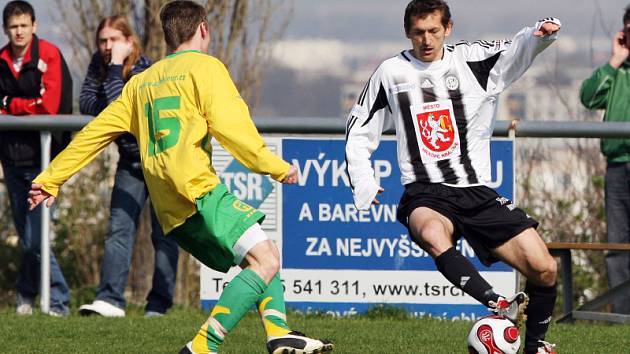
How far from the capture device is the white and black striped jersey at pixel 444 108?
24.2 feet

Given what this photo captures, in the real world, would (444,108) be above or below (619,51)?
below

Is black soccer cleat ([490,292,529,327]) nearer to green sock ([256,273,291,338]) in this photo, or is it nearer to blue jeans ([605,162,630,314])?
green sock ([256,273,291,338])

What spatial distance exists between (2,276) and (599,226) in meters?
4.69

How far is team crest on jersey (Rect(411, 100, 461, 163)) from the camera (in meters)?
7.38

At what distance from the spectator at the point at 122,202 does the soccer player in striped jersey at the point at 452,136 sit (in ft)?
7.60

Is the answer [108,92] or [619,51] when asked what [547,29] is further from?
[108,92]

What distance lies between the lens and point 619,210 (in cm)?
952

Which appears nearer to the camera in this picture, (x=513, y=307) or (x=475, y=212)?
(x=513, y=307)

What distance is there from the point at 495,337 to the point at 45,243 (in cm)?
403

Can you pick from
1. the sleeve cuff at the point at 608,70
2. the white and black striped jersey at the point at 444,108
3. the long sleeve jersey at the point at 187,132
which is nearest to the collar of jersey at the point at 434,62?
the white and black striped jersey at the point at 444,108

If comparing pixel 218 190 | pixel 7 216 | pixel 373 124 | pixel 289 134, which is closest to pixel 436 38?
pixel 373 124

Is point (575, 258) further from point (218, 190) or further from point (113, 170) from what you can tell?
point (218, 190)

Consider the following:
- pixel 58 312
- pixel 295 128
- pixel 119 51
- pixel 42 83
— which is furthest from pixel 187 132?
pixel 58 312

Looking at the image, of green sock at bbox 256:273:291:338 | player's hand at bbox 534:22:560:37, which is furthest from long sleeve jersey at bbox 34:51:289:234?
player's hand at bbox 534:22:560:37
